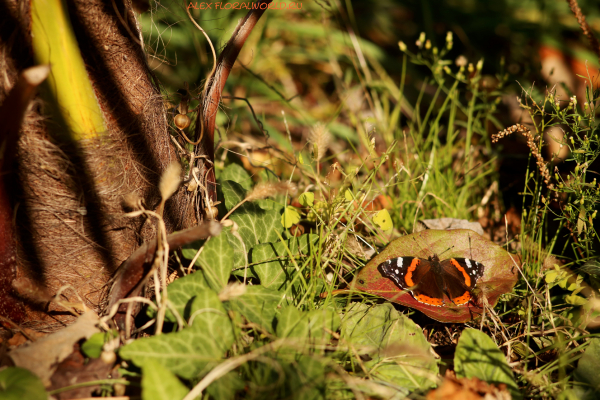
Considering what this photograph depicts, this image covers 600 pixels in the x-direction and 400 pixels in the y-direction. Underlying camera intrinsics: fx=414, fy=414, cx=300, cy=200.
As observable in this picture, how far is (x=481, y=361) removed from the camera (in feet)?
3.70

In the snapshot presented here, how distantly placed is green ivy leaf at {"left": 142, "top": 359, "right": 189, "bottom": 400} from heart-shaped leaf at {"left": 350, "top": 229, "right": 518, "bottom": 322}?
0.60 m

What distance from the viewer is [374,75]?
2965 mm

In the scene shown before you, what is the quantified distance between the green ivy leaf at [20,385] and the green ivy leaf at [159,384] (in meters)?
0.24

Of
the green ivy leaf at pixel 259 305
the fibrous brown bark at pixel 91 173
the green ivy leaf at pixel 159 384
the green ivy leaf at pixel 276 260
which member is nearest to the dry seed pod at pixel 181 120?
the fibrous brown bark at pixel 91 173

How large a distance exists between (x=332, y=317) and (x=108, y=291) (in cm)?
71

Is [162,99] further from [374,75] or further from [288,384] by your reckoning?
[374,75]

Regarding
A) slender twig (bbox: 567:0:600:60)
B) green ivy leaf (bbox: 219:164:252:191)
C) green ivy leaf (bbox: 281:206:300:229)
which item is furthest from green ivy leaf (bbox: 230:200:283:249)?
slender twig (bbox: 567:0:600:60)

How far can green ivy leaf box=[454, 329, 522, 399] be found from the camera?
3.63 ft

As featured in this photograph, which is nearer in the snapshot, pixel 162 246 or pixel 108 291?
pixel 162 246

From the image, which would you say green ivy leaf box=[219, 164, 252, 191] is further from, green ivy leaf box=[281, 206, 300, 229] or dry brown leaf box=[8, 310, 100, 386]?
dry brown leaf box=[8, 310, 100, 386]

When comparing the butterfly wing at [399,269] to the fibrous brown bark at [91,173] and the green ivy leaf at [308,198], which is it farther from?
the fibrous brown bark at [91,173]

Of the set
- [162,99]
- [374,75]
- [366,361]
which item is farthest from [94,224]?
[374,75]

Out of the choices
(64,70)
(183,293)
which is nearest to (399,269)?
(183,293)

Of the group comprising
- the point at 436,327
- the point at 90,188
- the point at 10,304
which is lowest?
the point at 436,327
